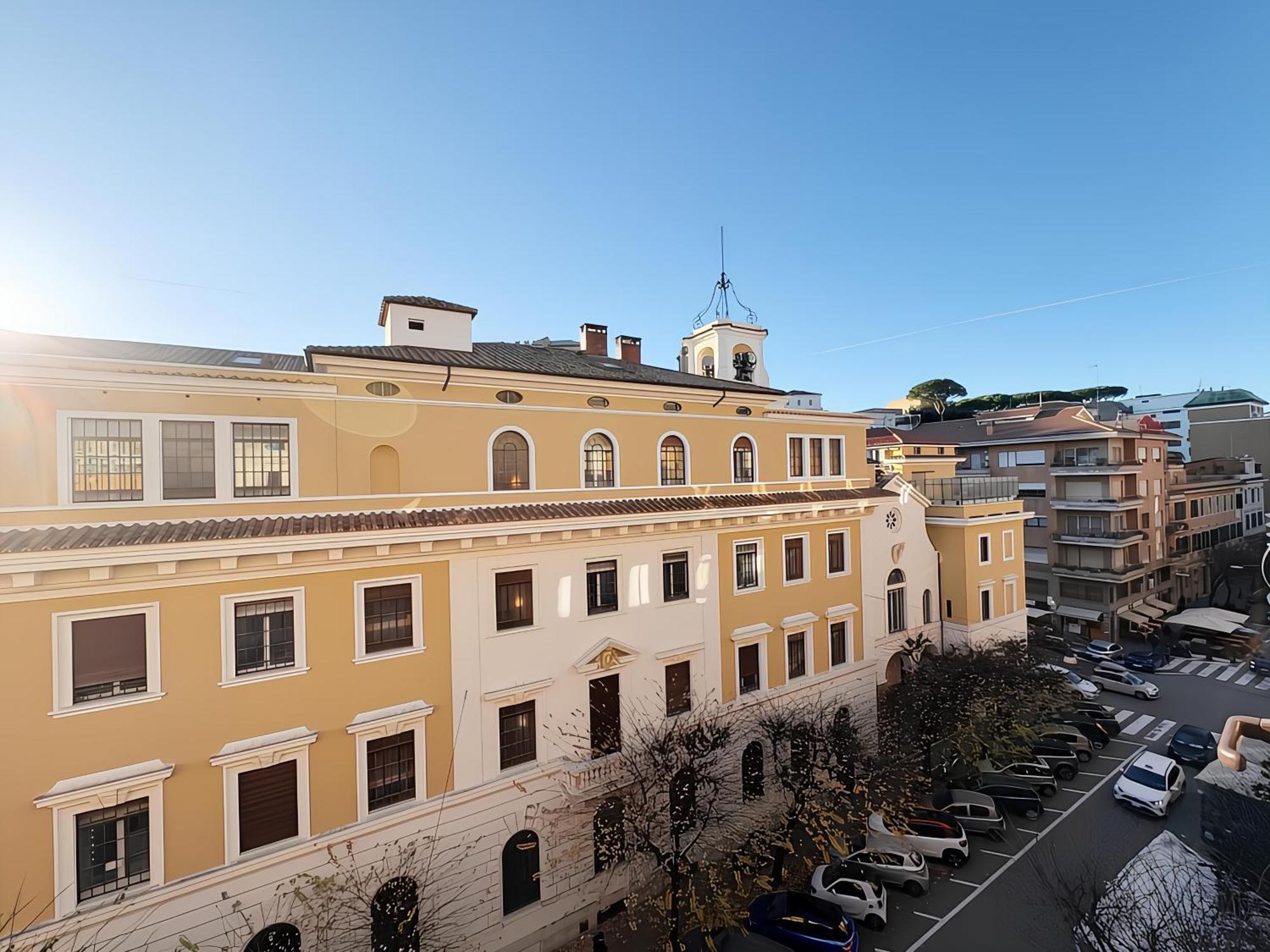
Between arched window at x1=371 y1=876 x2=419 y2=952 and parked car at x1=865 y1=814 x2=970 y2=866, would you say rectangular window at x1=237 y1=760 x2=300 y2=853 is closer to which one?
arched window at x1=371 y1=876 x2=419 y2=952

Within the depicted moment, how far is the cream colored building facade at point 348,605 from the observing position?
37.2ft

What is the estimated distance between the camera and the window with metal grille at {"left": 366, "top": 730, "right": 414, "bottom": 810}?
1435cm

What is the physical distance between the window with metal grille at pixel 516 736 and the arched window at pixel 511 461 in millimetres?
6755

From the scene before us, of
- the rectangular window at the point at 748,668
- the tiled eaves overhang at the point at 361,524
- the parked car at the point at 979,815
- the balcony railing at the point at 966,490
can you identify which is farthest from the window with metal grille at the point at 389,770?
the balcony railing at the point at 966,490

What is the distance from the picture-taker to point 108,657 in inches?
460

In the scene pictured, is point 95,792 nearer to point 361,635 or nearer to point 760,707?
point 361,635

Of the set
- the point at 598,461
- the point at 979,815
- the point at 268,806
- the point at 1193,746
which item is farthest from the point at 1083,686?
the point at 268,806

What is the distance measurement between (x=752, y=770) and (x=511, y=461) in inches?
595

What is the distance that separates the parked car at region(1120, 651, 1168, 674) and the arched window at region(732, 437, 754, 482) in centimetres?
3601

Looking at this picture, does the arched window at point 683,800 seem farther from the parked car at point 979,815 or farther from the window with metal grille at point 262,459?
the window with metal grille at point 262,459

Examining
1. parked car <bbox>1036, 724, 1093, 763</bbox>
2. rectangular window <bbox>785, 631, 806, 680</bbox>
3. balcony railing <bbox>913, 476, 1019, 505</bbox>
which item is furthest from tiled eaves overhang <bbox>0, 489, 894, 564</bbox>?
parked car <bbox>1036, 724, 1093, 763</bbox>

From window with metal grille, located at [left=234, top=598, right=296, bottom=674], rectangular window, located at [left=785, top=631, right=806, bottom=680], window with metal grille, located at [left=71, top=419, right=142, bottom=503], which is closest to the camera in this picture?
window with metal grille, located at [left=71, top=419, right=142, bottom=503]

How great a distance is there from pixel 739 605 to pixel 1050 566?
1544 inches

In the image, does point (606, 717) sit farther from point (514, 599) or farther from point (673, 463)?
point (673, 463)
